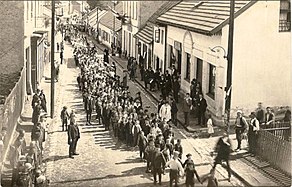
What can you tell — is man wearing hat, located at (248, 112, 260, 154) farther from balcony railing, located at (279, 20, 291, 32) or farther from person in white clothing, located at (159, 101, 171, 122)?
person in white clothing, located at (159, 101, 171, 122)

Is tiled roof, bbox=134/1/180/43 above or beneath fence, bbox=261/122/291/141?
above

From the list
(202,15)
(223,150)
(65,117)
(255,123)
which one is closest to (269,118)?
(255,123)

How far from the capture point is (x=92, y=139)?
3389mm

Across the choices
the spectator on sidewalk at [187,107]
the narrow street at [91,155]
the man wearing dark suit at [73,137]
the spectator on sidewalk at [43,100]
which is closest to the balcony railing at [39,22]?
the narrow street at [91,155]

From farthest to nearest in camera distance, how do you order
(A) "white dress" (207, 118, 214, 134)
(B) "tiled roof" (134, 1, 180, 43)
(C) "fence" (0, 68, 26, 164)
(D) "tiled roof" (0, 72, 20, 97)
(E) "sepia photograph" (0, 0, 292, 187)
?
(D) "tiled roof" (0, 72, 20, 97), (C) "fence" (0, 68, 26, 164), (B) "tiled roof" (134, 1, 180, 43), (A) "white dress" (207, 118, 214, 134), (E) "sepia photograph" (0, 0, 292, 187)

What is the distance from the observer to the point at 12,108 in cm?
369

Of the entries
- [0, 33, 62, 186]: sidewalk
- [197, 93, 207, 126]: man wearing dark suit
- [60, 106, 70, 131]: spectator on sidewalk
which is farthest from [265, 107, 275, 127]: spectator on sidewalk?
[0, 33, 62, 186]: sidewalk

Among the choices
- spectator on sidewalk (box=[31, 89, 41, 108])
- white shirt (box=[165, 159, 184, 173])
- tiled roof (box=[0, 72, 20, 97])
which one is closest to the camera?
white shirt (box=[165, 159, 184, 173])

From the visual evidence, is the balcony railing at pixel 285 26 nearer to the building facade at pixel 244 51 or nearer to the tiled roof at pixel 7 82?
the building facade at pixel 244 51

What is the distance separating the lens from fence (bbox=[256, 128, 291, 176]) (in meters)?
2.81

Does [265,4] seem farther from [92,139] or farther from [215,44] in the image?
[92,139]

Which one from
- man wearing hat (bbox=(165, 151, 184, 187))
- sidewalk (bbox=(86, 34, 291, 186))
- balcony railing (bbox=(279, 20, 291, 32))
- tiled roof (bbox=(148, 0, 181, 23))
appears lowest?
man wearing hat (bbox=(165, 151, 184, 187))

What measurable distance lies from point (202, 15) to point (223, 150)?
0.81 metres

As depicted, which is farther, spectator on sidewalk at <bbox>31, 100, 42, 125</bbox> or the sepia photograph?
spectator on sidewalk at <bbox>31, 100, 42, 125</bbox>
